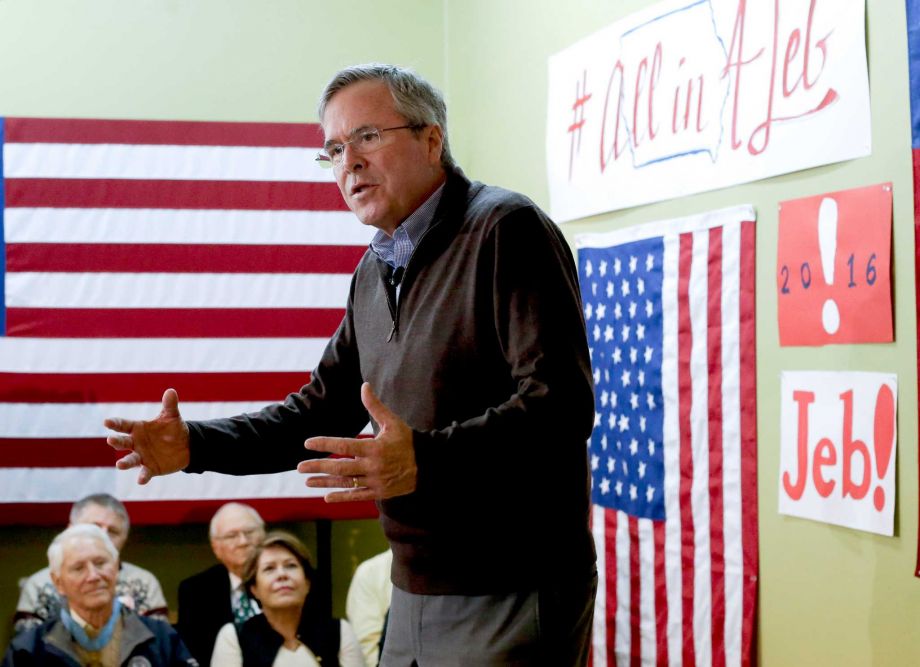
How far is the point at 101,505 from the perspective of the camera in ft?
13.3

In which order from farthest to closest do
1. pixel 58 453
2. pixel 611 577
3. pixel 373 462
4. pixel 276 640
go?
pixel 58 453, pixel 276 640, pixel 611 577, pixel 373 462

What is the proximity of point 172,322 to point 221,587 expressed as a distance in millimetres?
1018

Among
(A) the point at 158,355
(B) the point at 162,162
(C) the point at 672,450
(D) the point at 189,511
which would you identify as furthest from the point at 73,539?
(C) the point at 672,450

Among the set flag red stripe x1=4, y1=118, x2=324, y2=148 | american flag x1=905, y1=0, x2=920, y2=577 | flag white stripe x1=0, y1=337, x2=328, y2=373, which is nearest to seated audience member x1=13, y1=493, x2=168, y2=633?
flag white stripe x1=0, y1=337, x2=328, y2=373

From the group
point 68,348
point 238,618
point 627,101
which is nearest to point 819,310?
point 627,101

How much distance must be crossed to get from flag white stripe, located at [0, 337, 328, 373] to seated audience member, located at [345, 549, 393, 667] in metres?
0.81

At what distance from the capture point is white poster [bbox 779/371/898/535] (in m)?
2.21

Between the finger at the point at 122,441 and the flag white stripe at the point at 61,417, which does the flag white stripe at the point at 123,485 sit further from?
the finger at the point at 122,441

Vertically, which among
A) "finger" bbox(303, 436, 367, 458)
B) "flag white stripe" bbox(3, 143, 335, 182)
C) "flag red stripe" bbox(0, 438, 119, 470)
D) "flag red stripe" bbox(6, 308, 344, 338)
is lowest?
"flag red stripe" bbox(0, 438, 119, 470)

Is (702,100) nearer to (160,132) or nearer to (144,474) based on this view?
(144,474)

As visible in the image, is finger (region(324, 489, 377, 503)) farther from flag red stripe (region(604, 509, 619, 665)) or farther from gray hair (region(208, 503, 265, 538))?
gray hair (region(208, 503, 265, 538))

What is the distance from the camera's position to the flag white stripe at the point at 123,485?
4.11 metres

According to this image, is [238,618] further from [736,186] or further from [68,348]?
[736,186]

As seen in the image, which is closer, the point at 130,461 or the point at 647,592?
the point at 130,461
